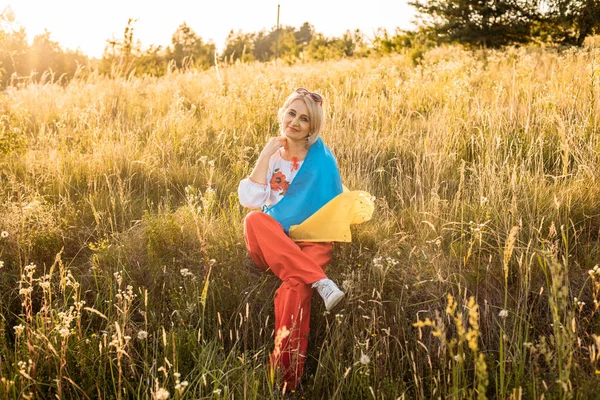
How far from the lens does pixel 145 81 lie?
7848 mm

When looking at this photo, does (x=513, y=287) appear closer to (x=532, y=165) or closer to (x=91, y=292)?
(x=532, y=165)

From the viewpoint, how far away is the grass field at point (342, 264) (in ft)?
8.08

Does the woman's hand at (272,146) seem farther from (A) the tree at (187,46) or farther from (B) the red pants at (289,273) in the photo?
(A) the tree at (187,46)

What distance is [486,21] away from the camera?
13.6m

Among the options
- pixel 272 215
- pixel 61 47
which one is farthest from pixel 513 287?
pixel 61 47

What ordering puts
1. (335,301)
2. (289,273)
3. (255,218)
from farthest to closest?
(255,218) → (289,273) → (335,301)

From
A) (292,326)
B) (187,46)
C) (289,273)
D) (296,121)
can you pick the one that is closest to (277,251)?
(289,273)

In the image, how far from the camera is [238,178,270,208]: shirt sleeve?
3.28 metres

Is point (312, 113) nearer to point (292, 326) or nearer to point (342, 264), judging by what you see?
point (342, 264)

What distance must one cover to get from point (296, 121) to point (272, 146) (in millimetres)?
200

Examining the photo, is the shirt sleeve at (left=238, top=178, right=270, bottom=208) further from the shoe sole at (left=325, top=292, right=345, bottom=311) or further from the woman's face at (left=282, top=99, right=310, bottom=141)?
the shoe sole at (left=325, top=292, right=345, bottom=311)

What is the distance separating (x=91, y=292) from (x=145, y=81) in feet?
16.9

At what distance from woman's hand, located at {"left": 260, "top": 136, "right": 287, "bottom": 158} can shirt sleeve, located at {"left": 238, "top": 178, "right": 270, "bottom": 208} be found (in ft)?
0.59

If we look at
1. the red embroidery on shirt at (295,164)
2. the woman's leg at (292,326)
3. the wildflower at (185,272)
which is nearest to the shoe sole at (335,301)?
the woman's leg at (292,326)
